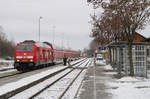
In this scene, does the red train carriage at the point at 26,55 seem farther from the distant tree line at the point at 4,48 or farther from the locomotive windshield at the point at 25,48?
the distant tree line at the point at 4,48

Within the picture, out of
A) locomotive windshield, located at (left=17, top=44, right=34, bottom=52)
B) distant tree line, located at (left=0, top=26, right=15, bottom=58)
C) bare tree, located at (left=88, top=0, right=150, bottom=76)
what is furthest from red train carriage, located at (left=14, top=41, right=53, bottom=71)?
distant tree line, located at (left=0, top=26, right=15, bottom=58)

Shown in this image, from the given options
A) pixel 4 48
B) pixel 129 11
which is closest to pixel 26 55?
pixel 129 11

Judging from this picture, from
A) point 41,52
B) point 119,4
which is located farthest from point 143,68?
point 41,52

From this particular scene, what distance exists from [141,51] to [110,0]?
15.5 ft

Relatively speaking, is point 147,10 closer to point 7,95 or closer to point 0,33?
point 7,95

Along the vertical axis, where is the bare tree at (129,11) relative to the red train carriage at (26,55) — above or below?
above

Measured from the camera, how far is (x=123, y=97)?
1091cm

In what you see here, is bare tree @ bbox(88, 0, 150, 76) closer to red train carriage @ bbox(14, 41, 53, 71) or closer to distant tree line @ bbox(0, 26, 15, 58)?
red train carriage @ bbox(14, 41, 53, 71)

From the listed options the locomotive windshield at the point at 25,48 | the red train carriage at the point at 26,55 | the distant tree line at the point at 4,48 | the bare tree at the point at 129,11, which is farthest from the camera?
the distant tree line at the point at 4,48

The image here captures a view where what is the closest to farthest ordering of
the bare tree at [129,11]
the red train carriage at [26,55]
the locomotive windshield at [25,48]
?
the bare tree at [129,11]
the red train carriage at [26,55]
the locomotive windshield at [25,48]

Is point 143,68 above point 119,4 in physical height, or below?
below

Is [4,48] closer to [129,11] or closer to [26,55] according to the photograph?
[26,55]

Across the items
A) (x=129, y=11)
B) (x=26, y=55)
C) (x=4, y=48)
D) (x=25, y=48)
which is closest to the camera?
(x=129, y=11)

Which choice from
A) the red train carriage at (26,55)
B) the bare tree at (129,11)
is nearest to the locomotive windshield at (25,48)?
the red train carriage at (26,55)
